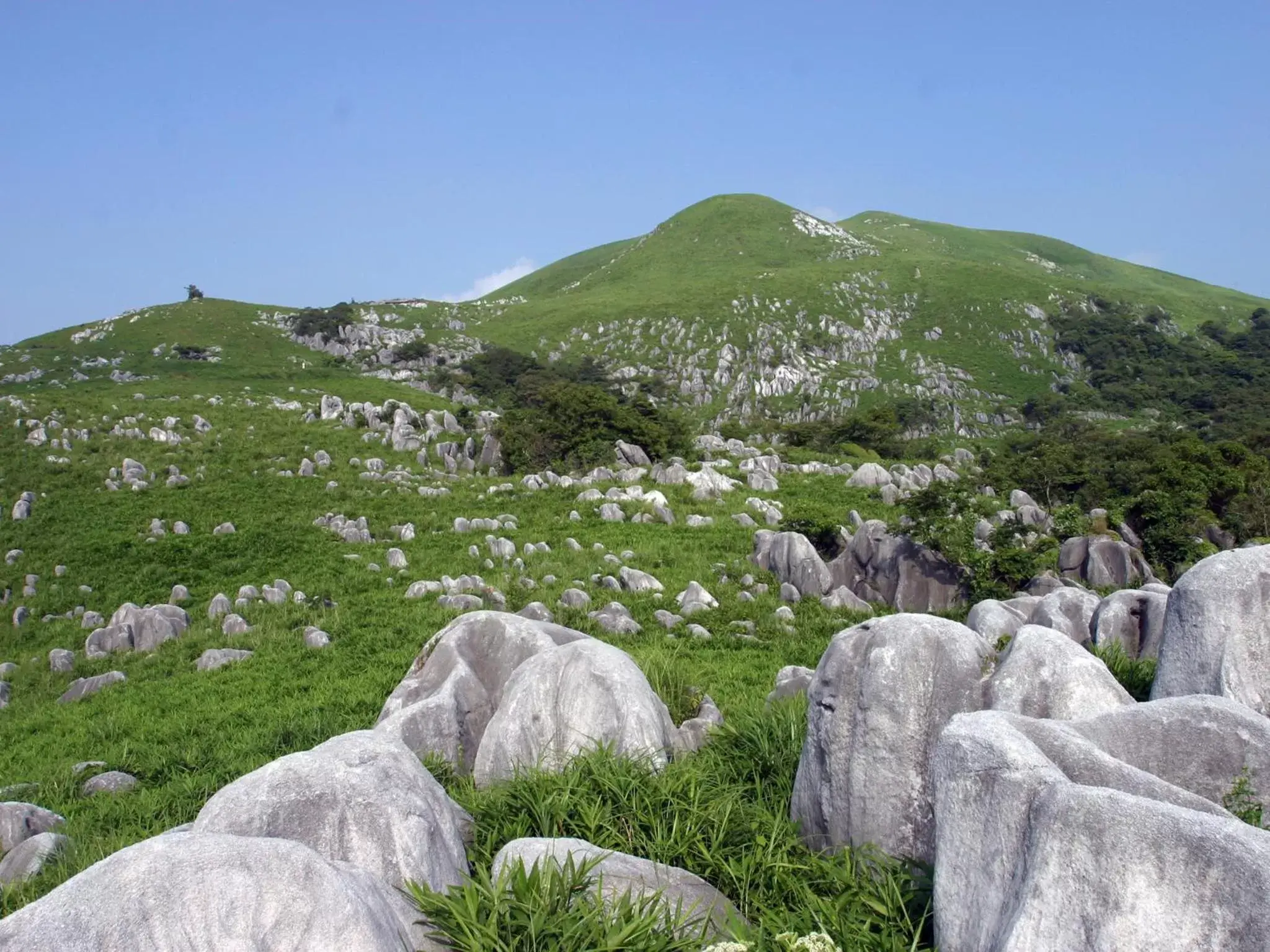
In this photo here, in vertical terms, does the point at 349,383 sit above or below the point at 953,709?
above

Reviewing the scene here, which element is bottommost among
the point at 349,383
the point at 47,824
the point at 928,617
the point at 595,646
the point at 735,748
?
the point at 47,824

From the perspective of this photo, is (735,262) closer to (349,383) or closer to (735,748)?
(349,383)

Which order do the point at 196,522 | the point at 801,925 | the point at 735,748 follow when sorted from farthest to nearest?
1. the point at 196,522
2. the point at 735,748
3. the point at 801,925

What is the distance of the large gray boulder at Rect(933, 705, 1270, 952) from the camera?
15.0 ft

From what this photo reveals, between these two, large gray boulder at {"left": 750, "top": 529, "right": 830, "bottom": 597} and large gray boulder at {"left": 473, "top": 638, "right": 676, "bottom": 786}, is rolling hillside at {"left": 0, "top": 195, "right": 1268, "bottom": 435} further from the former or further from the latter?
large gray boulder at {"left": 473, "top": 638, "right": 676, "bottom": 786}

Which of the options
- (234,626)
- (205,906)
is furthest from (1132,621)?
(234,626)

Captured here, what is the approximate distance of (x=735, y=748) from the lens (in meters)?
10.6

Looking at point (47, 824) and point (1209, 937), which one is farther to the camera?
point (47, 824)

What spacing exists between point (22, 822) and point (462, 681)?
219 inches

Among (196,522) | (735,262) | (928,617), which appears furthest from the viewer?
(735,262)

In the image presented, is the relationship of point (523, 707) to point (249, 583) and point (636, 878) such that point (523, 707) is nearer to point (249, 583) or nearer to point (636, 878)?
point (636, 878)

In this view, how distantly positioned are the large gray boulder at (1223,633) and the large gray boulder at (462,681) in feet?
23.8

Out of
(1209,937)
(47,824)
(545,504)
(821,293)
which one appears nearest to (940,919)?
(1209,937)

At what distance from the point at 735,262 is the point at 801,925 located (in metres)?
171
